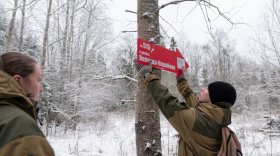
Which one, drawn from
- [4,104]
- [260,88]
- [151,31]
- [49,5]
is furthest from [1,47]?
[4,104]

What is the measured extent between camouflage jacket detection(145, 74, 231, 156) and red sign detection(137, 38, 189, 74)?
0.30 m

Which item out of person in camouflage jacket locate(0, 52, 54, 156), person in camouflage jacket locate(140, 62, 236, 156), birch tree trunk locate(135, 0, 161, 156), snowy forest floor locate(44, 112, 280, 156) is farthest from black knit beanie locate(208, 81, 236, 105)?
snowy forest floor locate(44, 112, 280, 156)

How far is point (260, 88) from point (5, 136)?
17.7 meters

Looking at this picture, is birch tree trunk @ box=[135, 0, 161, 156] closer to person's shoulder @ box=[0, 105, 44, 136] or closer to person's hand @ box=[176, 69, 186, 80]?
person's hand @ box=[176, 69, 186, 80]

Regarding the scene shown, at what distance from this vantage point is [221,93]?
264 centimetres

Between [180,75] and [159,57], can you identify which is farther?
[180,75]

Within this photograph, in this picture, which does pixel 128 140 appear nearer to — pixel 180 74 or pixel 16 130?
pixel 180 74

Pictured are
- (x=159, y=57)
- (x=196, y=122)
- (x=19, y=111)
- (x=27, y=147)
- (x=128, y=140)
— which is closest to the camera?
(x=27, y=147)

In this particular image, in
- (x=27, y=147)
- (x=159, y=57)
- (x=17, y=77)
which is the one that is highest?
(x=159, y=57)

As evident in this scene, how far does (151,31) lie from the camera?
3271mm

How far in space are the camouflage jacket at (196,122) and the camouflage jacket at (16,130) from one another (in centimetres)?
138

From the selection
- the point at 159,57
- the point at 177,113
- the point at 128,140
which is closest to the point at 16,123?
the point at 177,113

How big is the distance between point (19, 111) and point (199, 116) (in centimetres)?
158

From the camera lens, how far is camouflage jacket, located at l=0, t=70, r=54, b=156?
1.16 m
